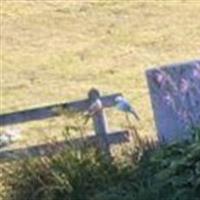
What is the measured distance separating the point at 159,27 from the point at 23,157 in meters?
10.1

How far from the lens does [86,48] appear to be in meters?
17.5

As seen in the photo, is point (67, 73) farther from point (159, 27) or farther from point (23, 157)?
point (23, 157)

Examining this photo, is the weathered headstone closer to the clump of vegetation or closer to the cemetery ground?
the clump of vegetation

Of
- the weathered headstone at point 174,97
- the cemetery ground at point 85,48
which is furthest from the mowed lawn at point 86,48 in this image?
the weathered headstone at point 174,97

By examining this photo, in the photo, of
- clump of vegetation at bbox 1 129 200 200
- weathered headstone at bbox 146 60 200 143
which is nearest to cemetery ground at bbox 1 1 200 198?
weathered headstone at bbox 146 60 200 143

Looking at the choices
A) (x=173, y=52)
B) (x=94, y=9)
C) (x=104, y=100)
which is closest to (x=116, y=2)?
(x=94, y=9)

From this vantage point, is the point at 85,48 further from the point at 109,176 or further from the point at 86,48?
the point at 109,176

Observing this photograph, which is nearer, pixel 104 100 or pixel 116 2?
pixel 104 100

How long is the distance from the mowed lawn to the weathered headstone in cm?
249

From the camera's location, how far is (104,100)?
30.2 ft

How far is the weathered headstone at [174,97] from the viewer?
28.6 feet

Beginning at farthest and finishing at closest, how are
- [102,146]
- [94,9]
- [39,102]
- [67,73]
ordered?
[94,9], [67,73], [39,102], [102,146]

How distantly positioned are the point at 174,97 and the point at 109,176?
3.31 feet

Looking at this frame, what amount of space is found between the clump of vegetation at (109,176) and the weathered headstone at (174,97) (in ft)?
1.92
